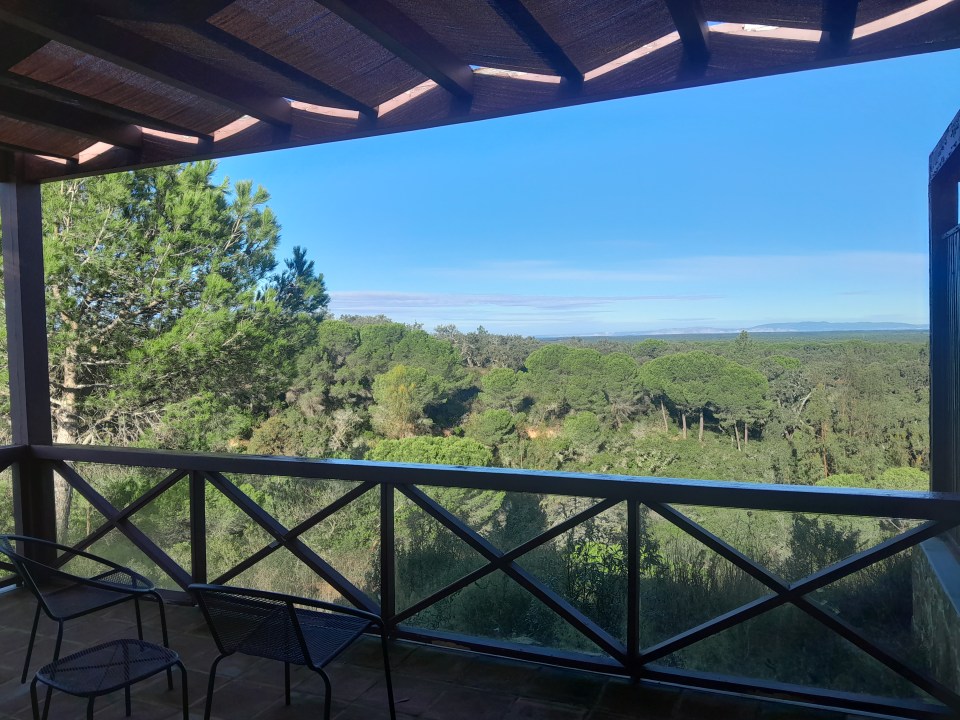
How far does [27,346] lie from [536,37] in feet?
9.80

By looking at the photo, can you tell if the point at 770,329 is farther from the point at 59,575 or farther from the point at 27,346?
the point at 59,575

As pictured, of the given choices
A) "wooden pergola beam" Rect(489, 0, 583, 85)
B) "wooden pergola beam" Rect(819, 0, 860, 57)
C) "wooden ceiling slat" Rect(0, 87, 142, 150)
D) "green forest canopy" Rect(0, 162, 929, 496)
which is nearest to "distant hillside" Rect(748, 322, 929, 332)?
"green forest canopy" Rect(0, 162, 929, 496)

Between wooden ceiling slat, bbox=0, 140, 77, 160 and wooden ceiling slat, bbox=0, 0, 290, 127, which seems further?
wooden ceiling slat, bbox=0, 140, 77, 160

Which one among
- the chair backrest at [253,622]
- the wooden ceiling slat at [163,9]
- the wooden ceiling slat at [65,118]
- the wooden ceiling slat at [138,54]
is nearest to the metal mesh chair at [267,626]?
the chair backrest at [253,622]

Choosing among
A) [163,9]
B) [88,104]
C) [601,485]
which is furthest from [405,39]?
[601,485]

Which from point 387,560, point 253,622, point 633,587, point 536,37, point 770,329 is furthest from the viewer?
point 770,329

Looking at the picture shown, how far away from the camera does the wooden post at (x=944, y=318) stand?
2.91m

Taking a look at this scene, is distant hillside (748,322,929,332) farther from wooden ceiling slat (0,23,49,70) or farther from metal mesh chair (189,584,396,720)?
wooden ceiling slat (0,23,49,70)

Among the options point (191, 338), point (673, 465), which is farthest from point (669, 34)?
point (673, 465)

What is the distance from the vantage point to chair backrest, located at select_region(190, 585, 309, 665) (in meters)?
1.70

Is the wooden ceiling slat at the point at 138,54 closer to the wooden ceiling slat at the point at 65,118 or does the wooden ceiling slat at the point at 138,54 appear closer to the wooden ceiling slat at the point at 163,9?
the wooden ceiling slat at the point at 163,9

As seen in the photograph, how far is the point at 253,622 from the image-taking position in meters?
1.74

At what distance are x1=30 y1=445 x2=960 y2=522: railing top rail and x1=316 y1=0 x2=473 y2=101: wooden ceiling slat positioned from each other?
138cm

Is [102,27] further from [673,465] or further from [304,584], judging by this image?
[673,465]
